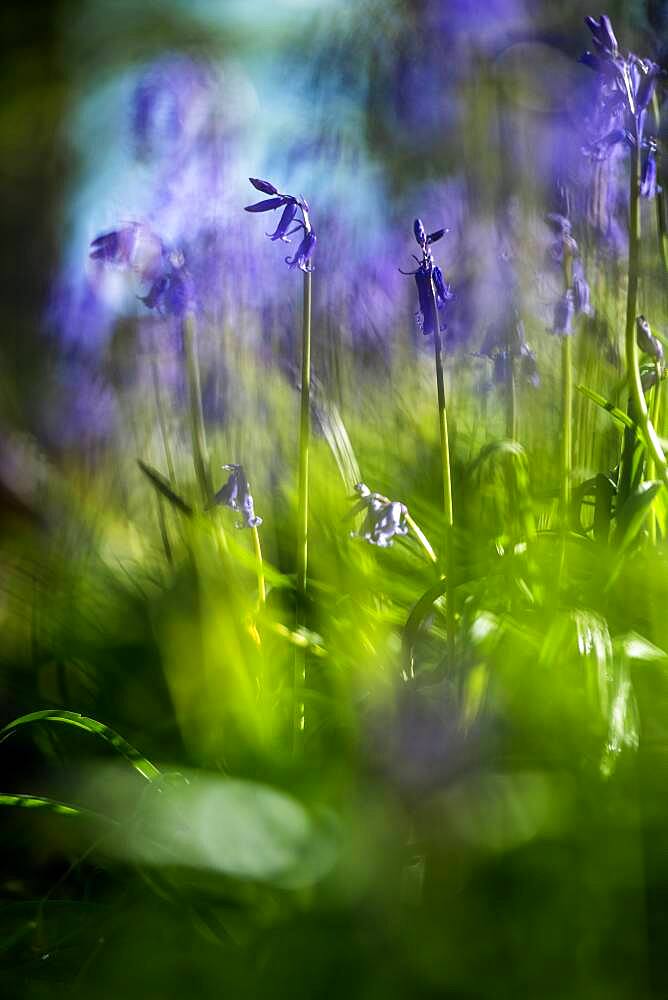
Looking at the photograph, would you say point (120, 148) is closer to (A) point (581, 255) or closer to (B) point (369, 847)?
(A) point (581, 255)

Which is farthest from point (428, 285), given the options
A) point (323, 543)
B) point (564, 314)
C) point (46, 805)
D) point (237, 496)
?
point (46, 805)

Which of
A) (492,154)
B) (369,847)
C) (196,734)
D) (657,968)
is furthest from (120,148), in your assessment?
(657,968)

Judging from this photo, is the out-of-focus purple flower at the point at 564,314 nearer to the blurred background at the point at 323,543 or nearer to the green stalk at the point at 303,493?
the blurred background at the point at 323,543

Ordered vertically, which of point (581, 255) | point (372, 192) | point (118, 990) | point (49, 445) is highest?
point (372, 192)

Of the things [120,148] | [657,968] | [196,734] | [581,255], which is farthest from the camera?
[120,148]

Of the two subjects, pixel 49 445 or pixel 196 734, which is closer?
pixel 196 734

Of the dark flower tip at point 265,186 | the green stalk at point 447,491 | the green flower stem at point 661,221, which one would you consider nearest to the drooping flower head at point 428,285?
the green stalk at point 447,491

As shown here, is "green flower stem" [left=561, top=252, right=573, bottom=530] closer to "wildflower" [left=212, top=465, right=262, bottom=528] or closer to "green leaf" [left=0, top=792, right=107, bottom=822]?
"wildflower" [left=212, top=465, right=262, bottom=528]

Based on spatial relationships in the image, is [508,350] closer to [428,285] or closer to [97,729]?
[428,285]
